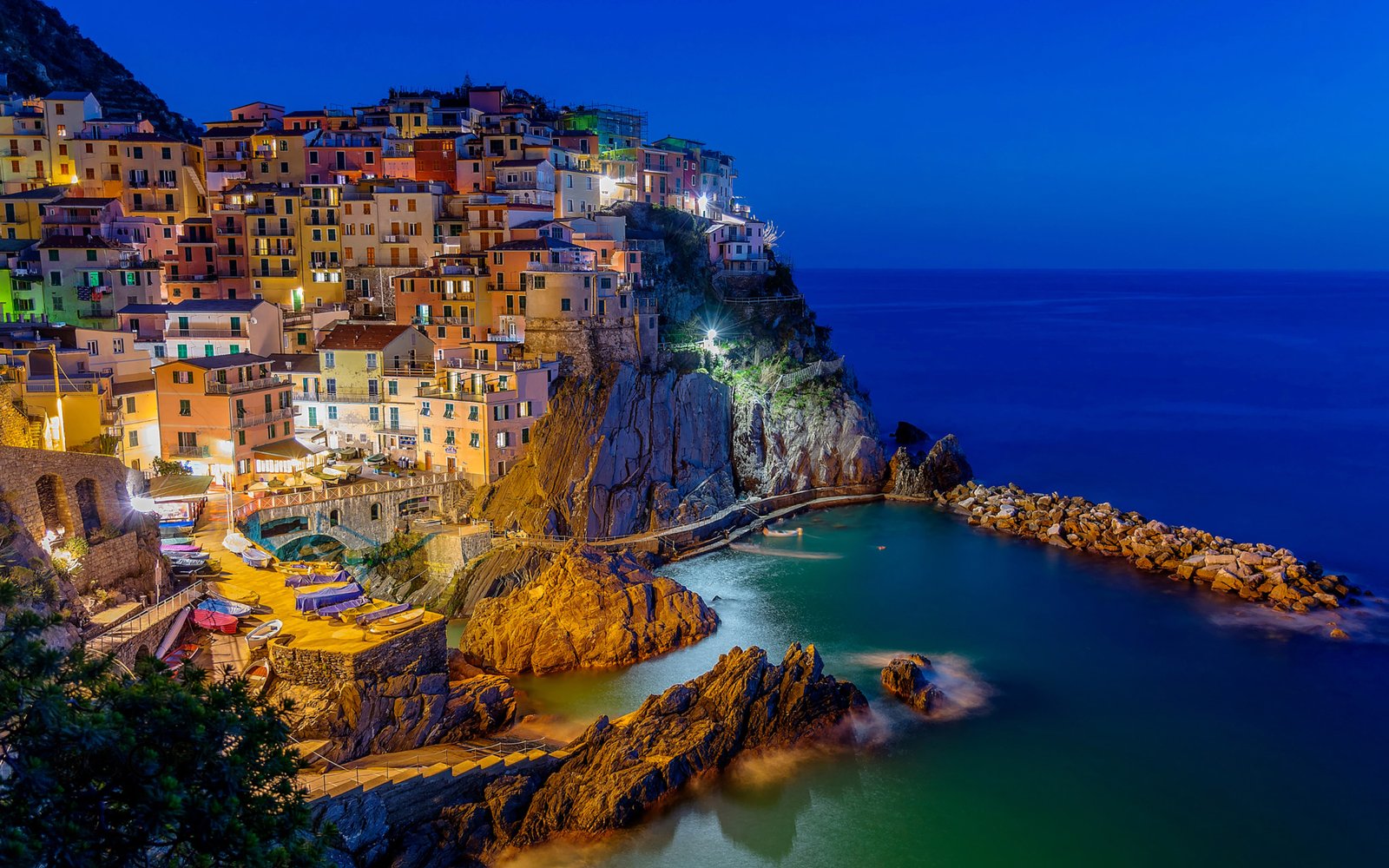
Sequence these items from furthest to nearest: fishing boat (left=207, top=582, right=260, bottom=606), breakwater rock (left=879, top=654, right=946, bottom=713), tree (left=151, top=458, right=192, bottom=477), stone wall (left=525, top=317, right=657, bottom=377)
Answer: stone wall (left=525, top=317, right=657, bottom=377) → tree (left=151, top=458, right=192, bottom=477) → breakwater rock (left=879, top=654, right=946, bottom=713) → fishing boat (left=207, top=582, right=260, bottom=606)

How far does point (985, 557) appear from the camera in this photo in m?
39.2

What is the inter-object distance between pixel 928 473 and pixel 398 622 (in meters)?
28.4

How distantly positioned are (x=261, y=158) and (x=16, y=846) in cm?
4857

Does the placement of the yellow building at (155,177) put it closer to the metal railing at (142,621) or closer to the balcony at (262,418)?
the balcony at (262,418)

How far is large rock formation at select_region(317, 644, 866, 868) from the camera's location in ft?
62.8

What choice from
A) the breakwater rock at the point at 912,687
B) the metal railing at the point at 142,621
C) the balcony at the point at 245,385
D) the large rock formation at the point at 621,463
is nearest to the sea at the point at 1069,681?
the breakwater rock at the point at 912,687

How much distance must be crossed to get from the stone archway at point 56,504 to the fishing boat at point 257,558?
4.64 meters

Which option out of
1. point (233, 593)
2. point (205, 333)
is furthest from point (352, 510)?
point (205, 333)

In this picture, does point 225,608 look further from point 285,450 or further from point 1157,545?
point 1157,545

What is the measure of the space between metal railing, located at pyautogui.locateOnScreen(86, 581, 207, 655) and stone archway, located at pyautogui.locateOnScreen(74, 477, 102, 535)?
2218 mm

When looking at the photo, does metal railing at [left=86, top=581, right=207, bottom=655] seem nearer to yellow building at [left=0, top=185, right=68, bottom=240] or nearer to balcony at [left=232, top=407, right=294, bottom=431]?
balcony at [left=232, top=407, right=294, bottom=431]

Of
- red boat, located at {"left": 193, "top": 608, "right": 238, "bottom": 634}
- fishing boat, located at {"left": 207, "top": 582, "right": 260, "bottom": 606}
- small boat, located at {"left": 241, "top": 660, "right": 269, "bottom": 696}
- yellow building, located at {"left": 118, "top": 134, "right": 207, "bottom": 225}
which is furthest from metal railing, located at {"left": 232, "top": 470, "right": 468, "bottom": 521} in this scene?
yellow building, located at {"left": 118, "top": 134, "right": 207, "bottom": 225}

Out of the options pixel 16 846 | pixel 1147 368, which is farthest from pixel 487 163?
pixel 1147 368

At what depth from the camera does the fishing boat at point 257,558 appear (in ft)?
89.1
